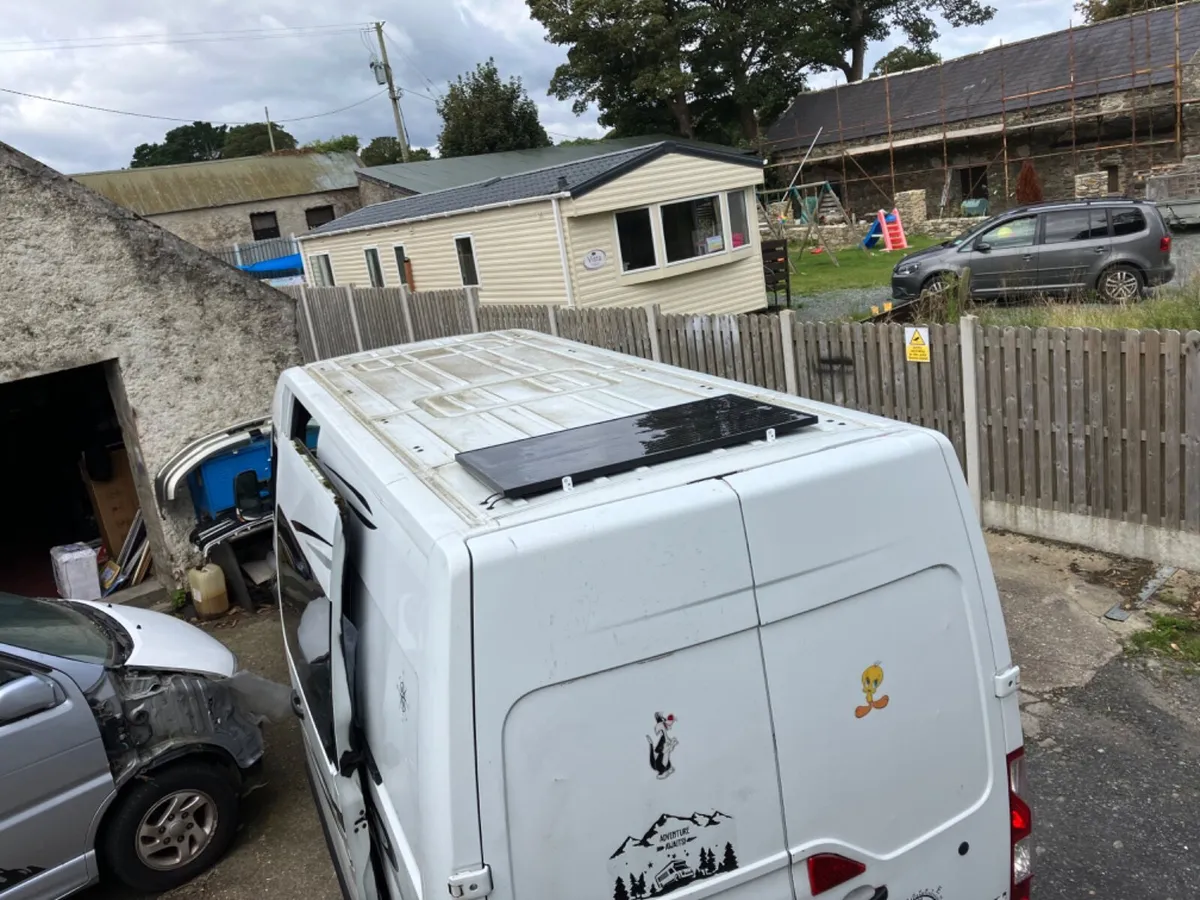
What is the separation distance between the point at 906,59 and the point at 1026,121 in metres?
23.6

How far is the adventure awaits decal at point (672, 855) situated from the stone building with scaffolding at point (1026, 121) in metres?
27.4

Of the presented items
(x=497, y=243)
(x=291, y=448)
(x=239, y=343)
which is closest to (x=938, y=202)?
(x=497, y=243)

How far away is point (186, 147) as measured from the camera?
82625 mm

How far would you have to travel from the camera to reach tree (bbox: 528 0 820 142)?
128 ft

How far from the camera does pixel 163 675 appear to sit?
4449mm

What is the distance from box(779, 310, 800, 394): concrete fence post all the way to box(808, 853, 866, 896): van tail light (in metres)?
5.73

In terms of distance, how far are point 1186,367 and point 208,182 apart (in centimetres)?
3705

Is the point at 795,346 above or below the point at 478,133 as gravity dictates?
below

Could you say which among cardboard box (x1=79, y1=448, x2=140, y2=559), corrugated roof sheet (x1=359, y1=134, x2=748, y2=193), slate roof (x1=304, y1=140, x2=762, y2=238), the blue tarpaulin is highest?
corrugated roof sheet (x1=359, y1=134, x2=748, y2=193)

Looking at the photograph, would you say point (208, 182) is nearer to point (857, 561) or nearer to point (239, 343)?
point (239, 343)

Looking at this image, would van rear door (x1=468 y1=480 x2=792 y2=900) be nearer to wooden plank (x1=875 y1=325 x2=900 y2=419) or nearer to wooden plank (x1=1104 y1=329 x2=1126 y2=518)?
wooden plank (x1=1104 y1=329 x2=1126 y2=518)

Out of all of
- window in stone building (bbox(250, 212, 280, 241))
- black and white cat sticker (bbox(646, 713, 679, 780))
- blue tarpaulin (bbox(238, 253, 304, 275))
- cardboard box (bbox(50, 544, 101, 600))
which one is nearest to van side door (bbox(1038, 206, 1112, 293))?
cardboard box (bbox(50, 544, 101, 600))

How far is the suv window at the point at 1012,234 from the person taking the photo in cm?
1447

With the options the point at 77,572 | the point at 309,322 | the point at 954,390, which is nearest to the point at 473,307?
the point at 77,572
